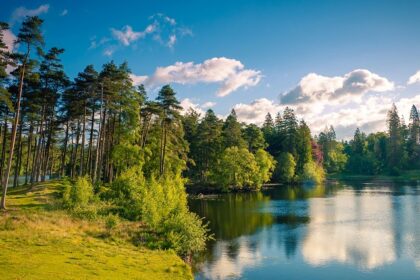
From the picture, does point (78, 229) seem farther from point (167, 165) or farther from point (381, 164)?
point (381, 164)

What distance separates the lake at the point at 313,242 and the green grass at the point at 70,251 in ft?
15.9

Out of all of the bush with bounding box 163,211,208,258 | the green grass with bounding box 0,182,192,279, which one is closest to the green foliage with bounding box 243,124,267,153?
the green grass with bounding box 0,182,192,279

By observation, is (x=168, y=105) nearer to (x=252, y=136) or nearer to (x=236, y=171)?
(x=236, y=171)

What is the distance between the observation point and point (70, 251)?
2347 centimetres

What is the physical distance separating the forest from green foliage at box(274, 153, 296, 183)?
32cm

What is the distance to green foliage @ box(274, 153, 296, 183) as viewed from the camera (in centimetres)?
11762

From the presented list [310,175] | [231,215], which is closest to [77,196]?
[231,215]

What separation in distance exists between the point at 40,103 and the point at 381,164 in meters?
153

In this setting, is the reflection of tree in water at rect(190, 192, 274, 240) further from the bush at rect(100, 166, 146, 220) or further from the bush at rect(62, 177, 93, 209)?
the bush at rect(62, 177, 93, 209)

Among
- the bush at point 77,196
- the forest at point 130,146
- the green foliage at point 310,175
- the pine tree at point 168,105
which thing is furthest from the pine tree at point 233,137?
the bush at point 77,196

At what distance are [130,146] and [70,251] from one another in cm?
3296

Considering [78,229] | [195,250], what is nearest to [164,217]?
[195,250]

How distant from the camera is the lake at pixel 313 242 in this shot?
1107 inches

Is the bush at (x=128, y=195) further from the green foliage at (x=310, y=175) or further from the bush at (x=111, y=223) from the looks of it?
the green foliage at (x=310, y=175)
